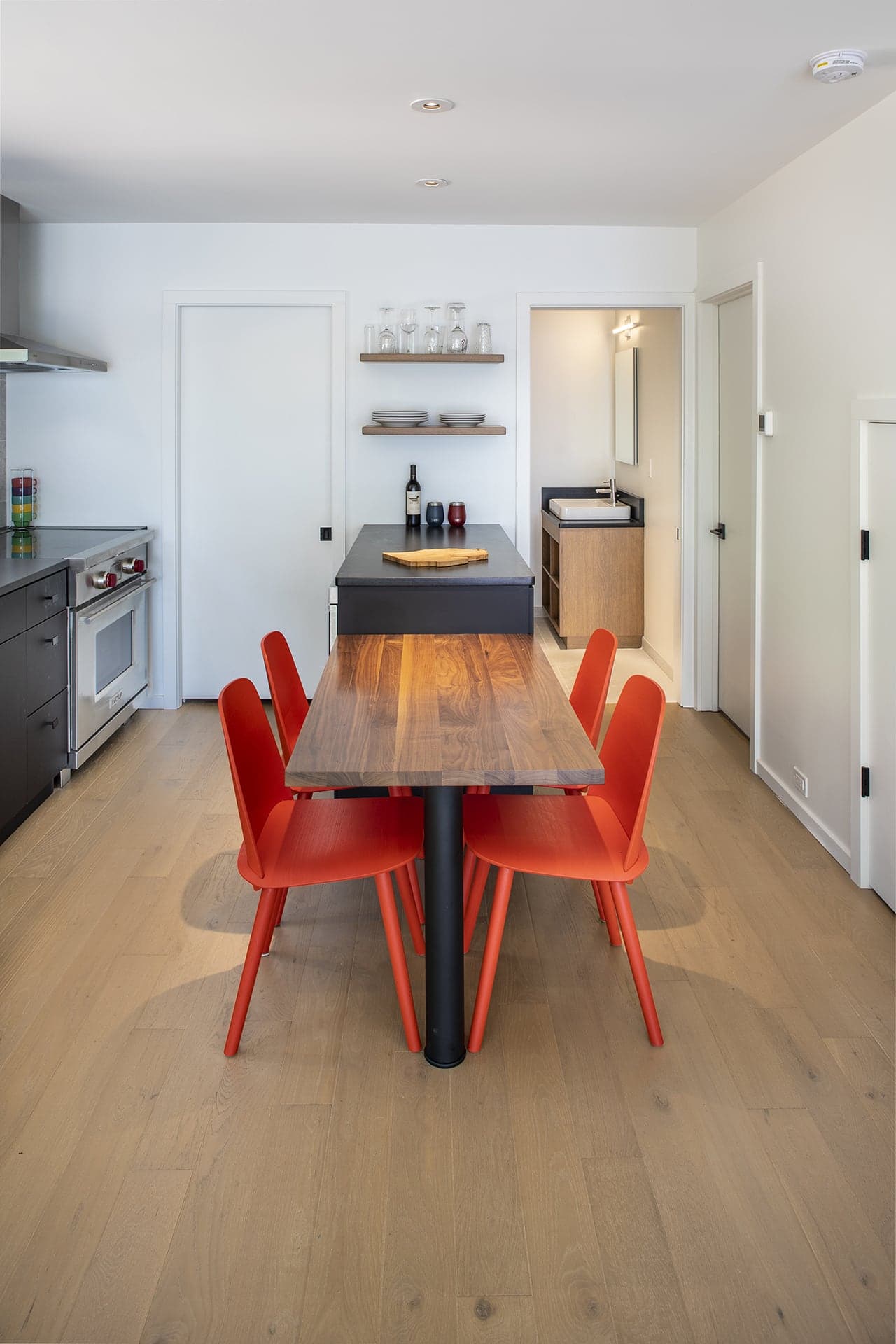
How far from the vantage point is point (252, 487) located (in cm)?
555

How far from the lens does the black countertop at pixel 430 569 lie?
3865 millimetres

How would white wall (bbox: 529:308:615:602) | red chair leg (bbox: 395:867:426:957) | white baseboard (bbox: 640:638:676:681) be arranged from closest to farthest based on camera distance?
red chair leg (bbox: 395:867:426:957)
white baseboard (bbox: 640:638:676:681)
white wall (bbox: 529:308:615:602)

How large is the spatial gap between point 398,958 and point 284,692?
3.12 feet

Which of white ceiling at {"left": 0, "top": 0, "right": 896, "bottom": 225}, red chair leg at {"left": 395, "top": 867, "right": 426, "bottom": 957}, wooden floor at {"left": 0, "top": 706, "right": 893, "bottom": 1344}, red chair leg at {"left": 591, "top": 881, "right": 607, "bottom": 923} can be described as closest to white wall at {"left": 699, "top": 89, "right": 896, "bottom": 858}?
white ceiling at {"left": 0, "top": 0, "right": 896, "bottom": 225}

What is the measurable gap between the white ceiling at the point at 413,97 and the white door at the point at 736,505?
0.59 meters

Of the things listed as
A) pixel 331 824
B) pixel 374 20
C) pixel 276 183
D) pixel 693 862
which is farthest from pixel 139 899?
pixel 276 183

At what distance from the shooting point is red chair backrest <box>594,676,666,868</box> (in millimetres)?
2463

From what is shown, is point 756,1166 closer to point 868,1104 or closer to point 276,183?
point 868,1104

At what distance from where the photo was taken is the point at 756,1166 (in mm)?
2102

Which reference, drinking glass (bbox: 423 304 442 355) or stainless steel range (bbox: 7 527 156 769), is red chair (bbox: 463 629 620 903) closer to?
stainless steel range (bbox: 7 527 156 769)

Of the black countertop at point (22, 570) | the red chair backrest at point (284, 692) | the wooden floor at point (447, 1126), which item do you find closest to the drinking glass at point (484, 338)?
the black countertop at point (22, 570)

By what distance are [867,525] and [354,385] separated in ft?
9.42

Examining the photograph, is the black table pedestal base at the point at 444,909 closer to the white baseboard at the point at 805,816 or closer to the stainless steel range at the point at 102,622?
the white baseboard at the point at 805,816

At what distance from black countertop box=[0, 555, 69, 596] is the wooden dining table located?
138cm
